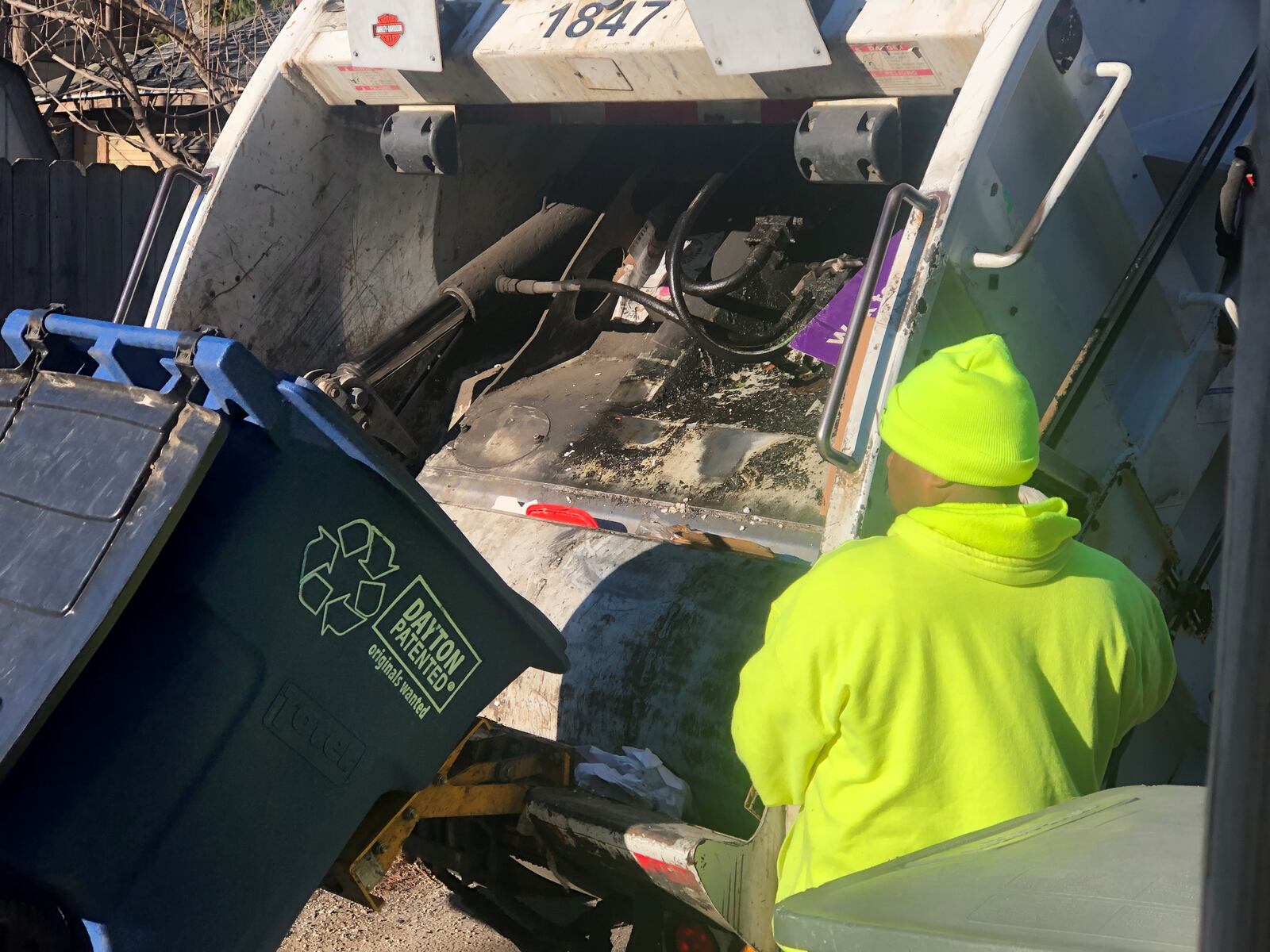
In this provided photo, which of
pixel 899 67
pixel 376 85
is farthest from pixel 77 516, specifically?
pixel 376 85

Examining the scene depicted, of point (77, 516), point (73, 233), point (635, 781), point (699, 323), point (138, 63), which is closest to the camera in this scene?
point (77, 516)

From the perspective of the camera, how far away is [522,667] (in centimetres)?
235

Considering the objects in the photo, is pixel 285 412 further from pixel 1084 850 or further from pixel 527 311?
pixel 527 311

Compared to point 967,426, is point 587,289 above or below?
below

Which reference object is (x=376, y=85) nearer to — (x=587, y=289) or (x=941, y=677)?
(x=587, y=289)

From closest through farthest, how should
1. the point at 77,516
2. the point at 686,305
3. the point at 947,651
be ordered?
the point at 947,651
the point at 77,516
the point at 686,305

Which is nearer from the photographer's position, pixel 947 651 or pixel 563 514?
pixel 947 651

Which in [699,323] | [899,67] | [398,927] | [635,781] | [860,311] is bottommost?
[398,927]

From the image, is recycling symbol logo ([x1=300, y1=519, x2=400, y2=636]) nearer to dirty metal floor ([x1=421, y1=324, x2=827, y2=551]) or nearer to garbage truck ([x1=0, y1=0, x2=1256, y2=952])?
garbage truck ([x1=0, y1=0, x2=1256, y2=952])

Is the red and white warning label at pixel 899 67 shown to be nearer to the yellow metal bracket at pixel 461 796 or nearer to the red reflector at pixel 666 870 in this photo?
the yellow metal bracket at pixel 461 796

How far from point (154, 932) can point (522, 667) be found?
73 cm

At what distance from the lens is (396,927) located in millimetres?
3391

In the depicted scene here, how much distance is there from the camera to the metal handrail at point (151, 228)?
324 cm

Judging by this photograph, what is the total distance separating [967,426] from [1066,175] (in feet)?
3.56
